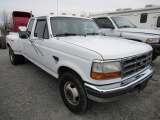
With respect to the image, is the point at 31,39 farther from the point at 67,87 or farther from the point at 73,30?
the point at 67,87

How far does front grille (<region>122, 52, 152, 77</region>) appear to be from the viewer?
6.88ft

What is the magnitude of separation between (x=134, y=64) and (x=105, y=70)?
0.61 metres

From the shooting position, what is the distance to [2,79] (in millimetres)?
4090

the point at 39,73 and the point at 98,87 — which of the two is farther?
the point at 39,73

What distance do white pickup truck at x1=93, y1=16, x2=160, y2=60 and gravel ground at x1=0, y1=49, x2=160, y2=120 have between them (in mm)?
1389

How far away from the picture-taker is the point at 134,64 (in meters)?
2.26

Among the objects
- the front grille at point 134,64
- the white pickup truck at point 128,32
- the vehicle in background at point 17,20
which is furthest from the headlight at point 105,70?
the vehicle in background at point 17,20

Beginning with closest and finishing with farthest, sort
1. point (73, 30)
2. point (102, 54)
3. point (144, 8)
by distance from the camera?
point (102, 54), point (73, 30), point (144, 8)

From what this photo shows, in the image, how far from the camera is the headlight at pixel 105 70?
1958 mm

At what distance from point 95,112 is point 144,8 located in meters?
9.72

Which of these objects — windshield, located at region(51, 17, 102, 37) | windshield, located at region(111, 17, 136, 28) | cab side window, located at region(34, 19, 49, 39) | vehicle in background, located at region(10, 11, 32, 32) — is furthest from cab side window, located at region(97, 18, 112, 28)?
vehicle in background, located at region(10, 11, 32, 32)

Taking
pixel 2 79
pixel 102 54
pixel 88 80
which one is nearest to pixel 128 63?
pixel 102 54

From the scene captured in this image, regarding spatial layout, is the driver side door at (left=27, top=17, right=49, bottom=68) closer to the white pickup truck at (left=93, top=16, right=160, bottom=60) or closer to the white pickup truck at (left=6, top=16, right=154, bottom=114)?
the white pickup truck at (left=6, top=16, right=154, bottom=114)

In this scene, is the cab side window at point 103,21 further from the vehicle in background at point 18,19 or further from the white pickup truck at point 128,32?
the vehicle in background at point 18,19
